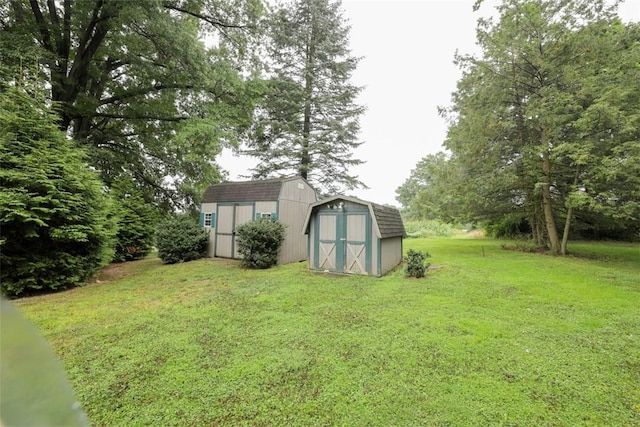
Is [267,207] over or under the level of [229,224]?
over

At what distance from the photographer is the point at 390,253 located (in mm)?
8445

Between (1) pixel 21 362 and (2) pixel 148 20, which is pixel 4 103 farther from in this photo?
(1) pixel 21 362

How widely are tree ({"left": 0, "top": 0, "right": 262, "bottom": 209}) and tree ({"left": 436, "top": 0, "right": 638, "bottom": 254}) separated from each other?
31.2 ft

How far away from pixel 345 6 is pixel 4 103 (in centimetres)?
1706

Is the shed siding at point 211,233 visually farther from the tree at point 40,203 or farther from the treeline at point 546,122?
the treeline at point 546,122

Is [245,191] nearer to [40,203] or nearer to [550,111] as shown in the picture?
[40,203]

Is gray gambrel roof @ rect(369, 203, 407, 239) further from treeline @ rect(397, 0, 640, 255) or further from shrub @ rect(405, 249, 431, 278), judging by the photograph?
treeline @ rect(397, 0, 640, 255)

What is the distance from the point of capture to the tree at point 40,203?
5.37 m

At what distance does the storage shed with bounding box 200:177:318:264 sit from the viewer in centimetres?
987

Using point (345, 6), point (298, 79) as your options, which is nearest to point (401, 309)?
point (298, 79)

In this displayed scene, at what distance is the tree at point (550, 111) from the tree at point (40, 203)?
12961 millimetres

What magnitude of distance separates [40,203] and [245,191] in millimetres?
5836

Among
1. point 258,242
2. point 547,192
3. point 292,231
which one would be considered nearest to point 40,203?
point 258,242

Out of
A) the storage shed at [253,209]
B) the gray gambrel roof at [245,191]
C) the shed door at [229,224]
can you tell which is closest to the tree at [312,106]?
the storage shed at [253,209]
